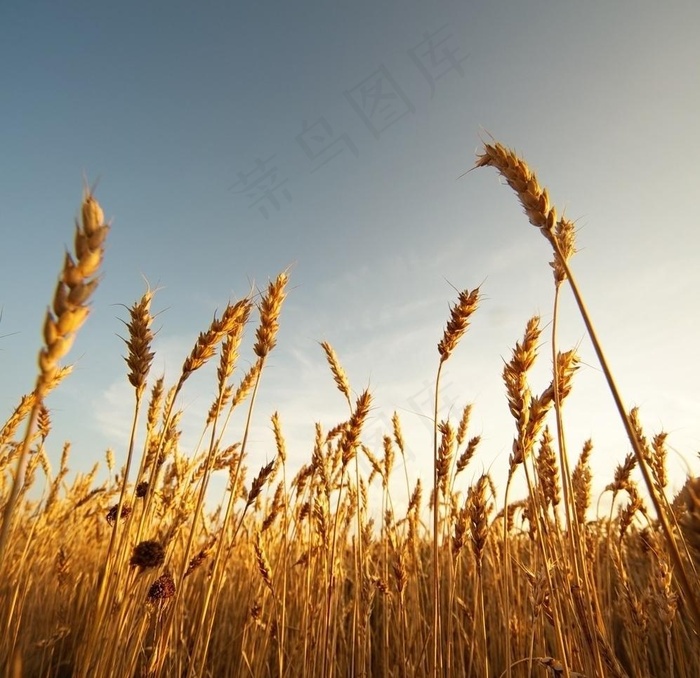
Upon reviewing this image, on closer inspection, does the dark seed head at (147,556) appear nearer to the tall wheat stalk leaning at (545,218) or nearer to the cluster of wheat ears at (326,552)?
the cluster of wheat ears at (326,552)

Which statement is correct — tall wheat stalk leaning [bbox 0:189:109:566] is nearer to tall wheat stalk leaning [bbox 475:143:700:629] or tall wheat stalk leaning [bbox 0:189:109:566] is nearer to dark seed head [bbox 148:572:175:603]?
tall wheat stalk leaning [bbox 475:143:700:629]

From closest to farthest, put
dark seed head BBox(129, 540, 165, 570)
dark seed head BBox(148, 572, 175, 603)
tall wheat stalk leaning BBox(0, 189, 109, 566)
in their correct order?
tall wheat stalk leaning BBox(0, 189, 109, 566) < dark seed head BBox(129, 540, 165, 570) < dark seed head BBox(148, 572, 175, 603)

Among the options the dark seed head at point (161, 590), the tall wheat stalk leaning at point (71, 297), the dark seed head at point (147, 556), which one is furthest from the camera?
the dark seed head at point (161, 590)

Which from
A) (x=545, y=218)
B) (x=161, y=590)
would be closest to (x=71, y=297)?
(x=545, y=218)

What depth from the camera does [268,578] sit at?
2.37 metres

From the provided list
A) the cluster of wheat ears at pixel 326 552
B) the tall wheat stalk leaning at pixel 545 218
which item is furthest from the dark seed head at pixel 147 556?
the tall wheat stalk leaning at pixel 545 218

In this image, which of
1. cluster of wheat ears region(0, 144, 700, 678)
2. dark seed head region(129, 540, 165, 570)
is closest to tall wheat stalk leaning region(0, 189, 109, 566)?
cluster of wheat ears region(0, 144, 700, 678)

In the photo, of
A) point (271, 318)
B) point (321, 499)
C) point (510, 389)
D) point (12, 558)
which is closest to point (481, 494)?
point (510, 389)

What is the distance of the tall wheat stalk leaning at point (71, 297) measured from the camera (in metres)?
0.84

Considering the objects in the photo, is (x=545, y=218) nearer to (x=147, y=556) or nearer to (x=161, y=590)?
(x=147, y=556)

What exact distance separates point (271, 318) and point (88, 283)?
1.37 metres

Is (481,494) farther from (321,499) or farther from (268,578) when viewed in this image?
(268,578)

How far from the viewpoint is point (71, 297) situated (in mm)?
909

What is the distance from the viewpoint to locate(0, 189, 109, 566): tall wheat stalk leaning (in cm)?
84
